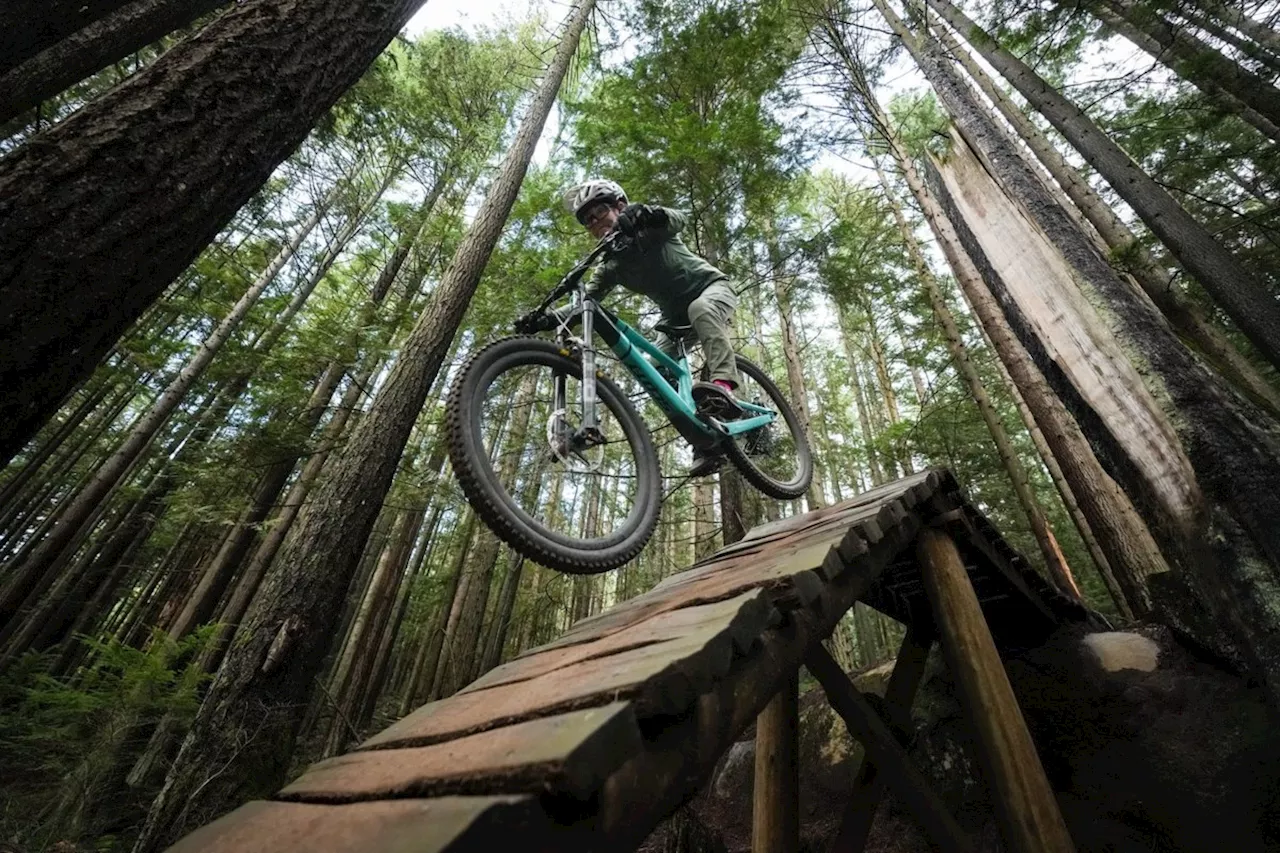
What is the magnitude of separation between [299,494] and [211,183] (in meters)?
7.66

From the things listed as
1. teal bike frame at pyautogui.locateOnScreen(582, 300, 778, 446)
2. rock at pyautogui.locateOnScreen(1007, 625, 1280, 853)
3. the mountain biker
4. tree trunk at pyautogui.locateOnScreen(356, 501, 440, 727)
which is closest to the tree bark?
teal bike frame at pyautogui.locateOnScreen(582, 300, 778, 446)

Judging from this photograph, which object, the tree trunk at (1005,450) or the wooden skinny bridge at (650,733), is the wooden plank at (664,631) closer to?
the wooden skinny bridge at (650,733)

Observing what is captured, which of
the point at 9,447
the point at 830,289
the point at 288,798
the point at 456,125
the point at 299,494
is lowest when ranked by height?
the point at 288,798

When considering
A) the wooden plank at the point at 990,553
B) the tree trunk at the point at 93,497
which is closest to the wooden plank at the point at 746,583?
the wooden plank at the point at 990,553

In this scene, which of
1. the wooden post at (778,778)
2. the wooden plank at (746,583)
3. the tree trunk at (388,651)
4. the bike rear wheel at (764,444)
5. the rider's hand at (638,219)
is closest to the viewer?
the wooden plank at (746,583)

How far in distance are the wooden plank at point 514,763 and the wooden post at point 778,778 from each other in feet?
7.39

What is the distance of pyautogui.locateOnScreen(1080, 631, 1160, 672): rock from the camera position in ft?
13.3

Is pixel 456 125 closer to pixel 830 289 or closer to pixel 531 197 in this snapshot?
pixel 531 197

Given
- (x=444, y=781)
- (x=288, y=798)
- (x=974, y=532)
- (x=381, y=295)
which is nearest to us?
(x=444, y=781)

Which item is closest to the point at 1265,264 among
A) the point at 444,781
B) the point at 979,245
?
the point at 979,245

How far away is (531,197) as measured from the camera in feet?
24.4

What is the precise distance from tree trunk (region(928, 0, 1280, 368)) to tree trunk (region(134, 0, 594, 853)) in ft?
21.9

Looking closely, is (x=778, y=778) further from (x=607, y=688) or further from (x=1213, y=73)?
(x=1213, y=73)

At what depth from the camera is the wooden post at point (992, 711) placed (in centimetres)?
224
